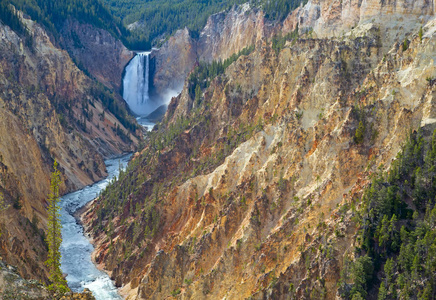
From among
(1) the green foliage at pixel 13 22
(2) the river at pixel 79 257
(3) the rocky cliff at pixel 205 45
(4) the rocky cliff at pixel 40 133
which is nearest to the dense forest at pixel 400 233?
(4) the rocky cliff at pixel 40 133

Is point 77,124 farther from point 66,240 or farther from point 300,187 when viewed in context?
point 300,187

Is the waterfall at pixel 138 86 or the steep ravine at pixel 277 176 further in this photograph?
the waterfall at pixel 138 86

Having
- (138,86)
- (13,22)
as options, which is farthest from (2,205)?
(138,86)

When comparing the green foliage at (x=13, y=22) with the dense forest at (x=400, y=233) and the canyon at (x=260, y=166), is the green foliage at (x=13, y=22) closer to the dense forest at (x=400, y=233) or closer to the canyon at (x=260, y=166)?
the canyon at (x=260, y=166)

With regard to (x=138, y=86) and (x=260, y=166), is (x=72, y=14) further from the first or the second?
(x=260, y=166)

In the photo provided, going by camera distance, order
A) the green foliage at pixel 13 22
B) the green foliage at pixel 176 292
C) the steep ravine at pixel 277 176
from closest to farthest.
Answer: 1. the steep ravine at pixel 277 176
2. the green foliage at pixel 176 292
3. the green foliage at pixel 13 22

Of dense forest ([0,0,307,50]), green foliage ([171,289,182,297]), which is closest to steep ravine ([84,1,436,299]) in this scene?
green foliage ([171,289,182,297])

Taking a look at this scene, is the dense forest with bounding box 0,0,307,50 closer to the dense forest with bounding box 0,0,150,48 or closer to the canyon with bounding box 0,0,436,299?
the dense forest with bounding box 0,0,150,48
